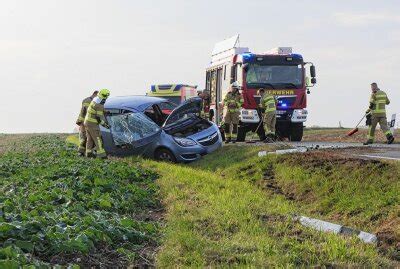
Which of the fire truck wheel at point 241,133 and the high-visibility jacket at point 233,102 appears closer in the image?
the high-visibility jacket at point 233,102

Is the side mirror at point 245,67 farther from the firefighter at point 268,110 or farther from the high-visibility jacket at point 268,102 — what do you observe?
the high-visibility jacket at point 268,102

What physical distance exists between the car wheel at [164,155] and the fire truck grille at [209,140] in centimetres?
89

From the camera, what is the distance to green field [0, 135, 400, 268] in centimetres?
618

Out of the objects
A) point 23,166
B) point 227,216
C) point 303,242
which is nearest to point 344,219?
point 227,216

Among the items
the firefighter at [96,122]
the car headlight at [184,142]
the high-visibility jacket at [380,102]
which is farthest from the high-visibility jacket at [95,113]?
the high-visibility jacket at [380,102]

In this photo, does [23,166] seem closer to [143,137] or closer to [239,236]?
[143,137]

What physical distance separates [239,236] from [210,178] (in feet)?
18.9

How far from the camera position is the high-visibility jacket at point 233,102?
67.1 ft

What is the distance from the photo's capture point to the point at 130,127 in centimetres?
1762

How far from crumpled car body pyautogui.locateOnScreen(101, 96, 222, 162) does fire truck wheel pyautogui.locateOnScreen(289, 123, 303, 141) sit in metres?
5.16

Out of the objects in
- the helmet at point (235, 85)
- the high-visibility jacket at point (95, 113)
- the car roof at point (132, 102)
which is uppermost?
the helmet at point (235, 85)

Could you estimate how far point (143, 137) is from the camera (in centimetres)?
1747

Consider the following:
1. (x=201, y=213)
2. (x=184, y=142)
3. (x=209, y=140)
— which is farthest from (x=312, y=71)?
(x=201, y=213)

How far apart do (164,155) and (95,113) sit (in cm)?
225
